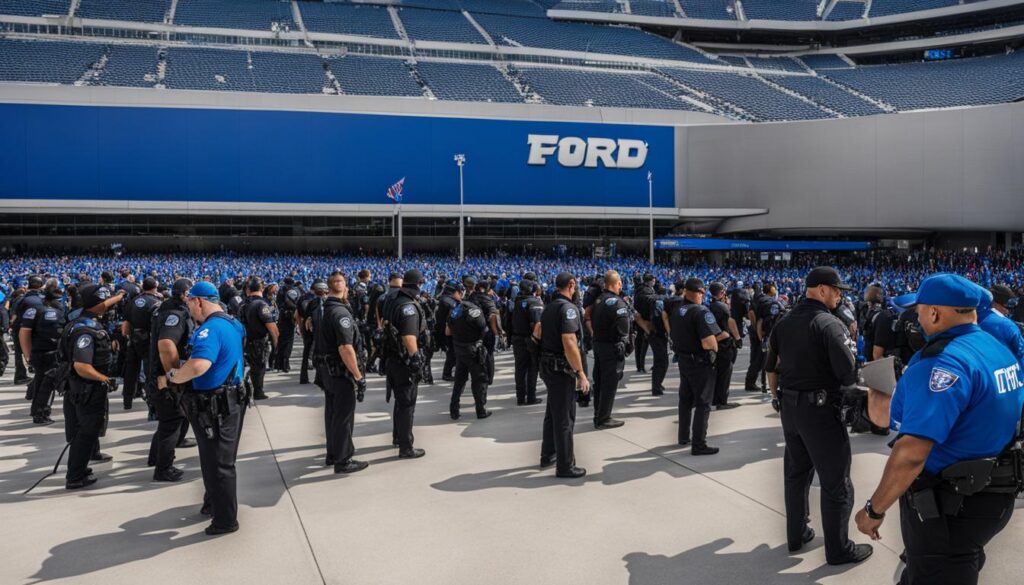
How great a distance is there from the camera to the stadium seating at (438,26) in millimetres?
50094

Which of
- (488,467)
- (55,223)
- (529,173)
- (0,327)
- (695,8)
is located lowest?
(488,467)

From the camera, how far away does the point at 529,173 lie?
41.2 m

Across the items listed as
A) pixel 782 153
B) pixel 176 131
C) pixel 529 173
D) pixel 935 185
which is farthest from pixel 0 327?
pixel 935 185

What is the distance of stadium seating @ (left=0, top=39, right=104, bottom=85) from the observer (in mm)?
36875

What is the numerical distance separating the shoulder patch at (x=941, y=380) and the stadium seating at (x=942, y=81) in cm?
4910

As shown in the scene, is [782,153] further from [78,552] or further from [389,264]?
[78,552]

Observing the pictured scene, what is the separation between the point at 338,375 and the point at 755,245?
1512 inches

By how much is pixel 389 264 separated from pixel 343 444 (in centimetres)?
2434

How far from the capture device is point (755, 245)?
41.2 metres

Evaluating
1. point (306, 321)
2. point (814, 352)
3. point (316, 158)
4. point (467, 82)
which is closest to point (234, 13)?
point (316, 158)

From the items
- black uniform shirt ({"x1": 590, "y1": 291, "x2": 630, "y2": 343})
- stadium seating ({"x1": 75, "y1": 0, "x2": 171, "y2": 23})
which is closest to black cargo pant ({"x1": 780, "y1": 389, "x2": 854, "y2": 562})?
black uniform shirt ({"x1": 590, "y1": 291, "x2": 630, "y2": 343})

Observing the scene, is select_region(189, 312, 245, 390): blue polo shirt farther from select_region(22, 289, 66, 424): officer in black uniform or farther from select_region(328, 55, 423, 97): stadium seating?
select_region(328, 55, 423, 97): stadium seating

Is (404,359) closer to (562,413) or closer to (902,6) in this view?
(562,413)

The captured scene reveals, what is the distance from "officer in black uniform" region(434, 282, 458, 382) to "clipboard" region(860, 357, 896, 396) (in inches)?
277
